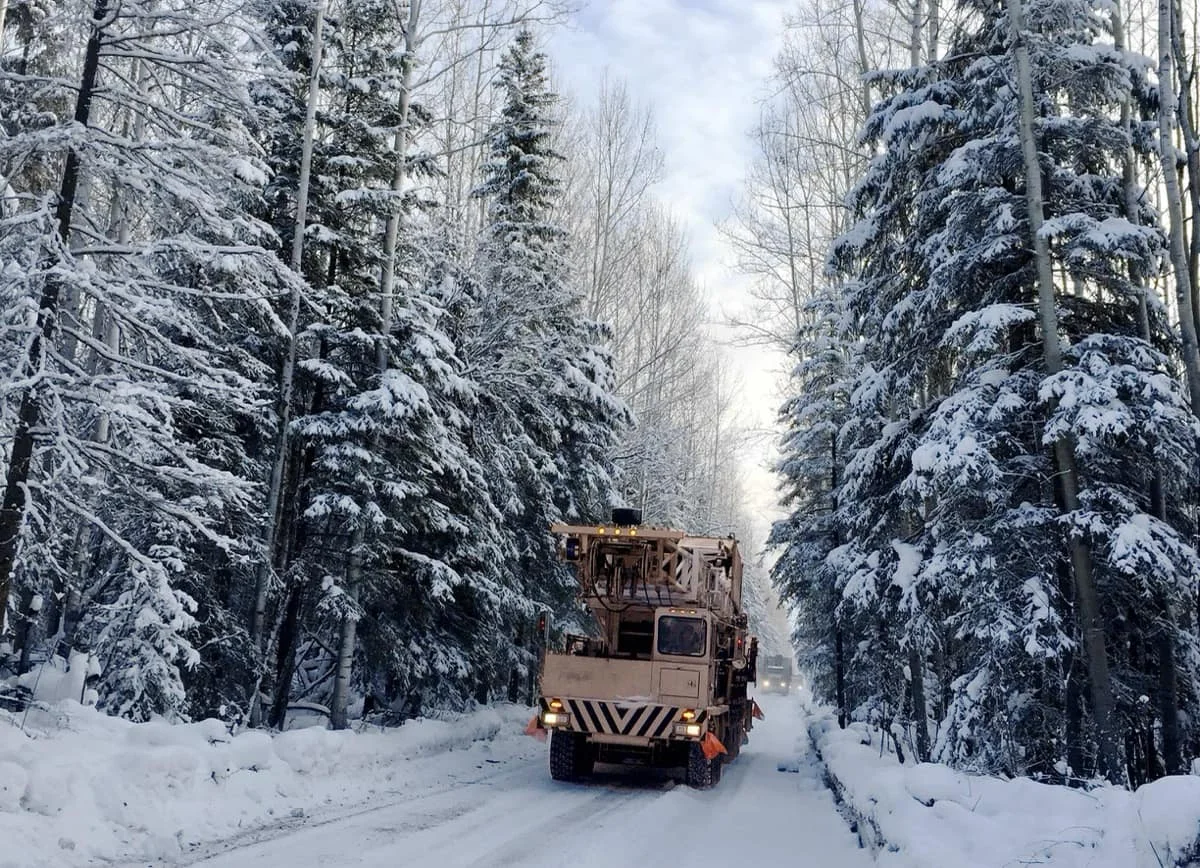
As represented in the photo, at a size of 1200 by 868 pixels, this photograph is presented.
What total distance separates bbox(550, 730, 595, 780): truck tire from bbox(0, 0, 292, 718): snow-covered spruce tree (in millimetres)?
5358

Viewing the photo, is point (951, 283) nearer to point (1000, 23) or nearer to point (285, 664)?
point (1000, 23)

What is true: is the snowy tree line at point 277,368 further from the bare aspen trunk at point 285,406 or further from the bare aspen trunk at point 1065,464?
the bare aspen trunk at point 1065,464

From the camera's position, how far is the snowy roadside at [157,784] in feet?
22.4

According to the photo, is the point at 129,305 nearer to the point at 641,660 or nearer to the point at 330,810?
the point at 330,810

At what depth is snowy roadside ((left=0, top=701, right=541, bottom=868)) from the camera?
682 centimetres

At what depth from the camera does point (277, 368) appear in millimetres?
14844

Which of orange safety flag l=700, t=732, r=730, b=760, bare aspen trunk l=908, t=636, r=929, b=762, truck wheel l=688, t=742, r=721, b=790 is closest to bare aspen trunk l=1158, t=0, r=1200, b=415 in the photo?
bare aspen trunk l=908, t=636, r=929, b=762

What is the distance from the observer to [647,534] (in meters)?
14.5

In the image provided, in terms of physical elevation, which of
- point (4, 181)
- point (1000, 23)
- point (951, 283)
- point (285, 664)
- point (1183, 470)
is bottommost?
point (285, 664)

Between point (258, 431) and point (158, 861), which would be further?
point (258, 431)

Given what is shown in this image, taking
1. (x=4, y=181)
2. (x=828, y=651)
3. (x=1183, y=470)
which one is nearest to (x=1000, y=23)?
(x=1183, y=470)

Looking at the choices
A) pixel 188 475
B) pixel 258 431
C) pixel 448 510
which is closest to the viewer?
pixel 188 475

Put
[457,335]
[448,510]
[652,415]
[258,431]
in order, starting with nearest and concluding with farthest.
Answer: [258,431] → [448,510] → [457,335] → [652,415]

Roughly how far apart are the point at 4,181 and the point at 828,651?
30112 millimetres
